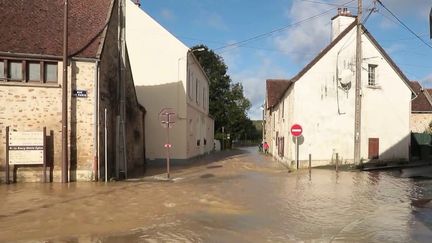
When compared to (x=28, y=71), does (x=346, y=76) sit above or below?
above

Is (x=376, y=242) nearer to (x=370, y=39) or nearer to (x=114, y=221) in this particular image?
(x=114, y=221)

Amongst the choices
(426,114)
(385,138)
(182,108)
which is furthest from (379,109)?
(426,114)

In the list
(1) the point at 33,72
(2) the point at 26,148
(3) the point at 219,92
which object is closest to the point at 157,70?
(1) the point at 33,72

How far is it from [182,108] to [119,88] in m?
9.68

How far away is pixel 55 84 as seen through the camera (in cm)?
2034

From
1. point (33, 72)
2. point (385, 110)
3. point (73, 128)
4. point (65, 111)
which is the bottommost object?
point (73, 128)

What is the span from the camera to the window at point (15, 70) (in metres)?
19.9

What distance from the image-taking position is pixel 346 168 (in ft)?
91.1

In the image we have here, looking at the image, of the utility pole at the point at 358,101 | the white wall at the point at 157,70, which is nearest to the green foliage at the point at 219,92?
the white wall at the point at 157,70

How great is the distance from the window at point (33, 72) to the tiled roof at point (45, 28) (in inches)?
21.3

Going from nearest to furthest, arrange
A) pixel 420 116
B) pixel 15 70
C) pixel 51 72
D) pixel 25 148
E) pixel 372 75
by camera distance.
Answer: pixel 25 148 < pixel 15 70 < pixel 51 72 < pixel 372 75 < pixel 420 116

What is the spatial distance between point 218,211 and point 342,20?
22233 mm

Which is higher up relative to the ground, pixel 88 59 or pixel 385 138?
pixel 88 59

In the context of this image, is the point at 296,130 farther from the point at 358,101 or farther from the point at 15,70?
the point at 15,70
